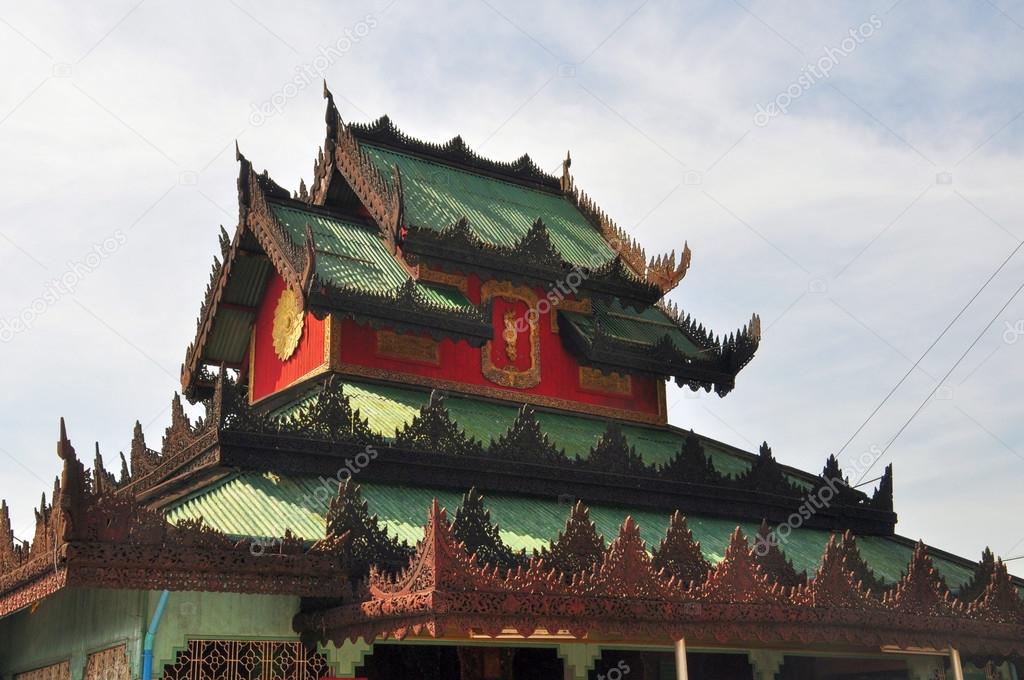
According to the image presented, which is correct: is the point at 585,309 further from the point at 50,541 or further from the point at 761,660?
the point at 50,541

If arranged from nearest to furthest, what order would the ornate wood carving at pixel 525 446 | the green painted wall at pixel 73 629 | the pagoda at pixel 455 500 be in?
the pagoda at pixel 455 500 → the green painted wall at pixel 73 629 → the ornate wood carving at pixel 525 446

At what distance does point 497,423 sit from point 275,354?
175 inches

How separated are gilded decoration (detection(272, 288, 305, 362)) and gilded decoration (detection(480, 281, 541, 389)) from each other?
9.87 feet

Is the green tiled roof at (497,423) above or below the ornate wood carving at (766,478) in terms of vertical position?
above

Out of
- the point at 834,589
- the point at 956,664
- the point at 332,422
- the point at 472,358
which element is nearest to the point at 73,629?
the point at 332,422

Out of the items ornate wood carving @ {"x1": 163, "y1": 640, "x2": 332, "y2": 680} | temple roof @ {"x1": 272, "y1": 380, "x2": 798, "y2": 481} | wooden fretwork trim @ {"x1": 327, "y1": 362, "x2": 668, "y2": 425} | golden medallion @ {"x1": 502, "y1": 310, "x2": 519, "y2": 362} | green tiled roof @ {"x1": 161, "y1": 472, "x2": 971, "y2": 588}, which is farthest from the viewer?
golden medallion @ {"x1": 502, "y1": 310, "x2": 519, "y2": 362}

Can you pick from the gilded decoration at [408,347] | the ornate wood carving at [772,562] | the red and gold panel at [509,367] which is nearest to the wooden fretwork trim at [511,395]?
the red and gold panel at [509,367]

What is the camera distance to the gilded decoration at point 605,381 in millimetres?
20344

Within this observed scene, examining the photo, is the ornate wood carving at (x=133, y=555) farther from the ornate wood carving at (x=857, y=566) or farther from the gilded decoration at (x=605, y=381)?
the gilded decoration at (x=605, y=381)

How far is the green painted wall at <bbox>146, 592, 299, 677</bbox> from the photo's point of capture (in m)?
12.3

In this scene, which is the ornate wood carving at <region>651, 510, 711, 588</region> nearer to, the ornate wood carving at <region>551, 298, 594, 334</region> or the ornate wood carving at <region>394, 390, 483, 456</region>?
the ornate wood carving at <region>394, 390, 483, 456</region>

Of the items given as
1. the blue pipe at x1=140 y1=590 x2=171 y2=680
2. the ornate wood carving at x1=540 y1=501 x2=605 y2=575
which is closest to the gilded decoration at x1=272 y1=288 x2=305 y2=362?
the blue pipe at x1=140 y1=590 x2=171 y2=680

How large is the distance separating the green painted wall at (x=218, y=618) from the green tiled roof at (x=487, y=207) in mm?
8115

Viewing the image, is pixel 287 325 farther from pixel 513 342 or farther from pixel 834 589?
pixel 834 589
